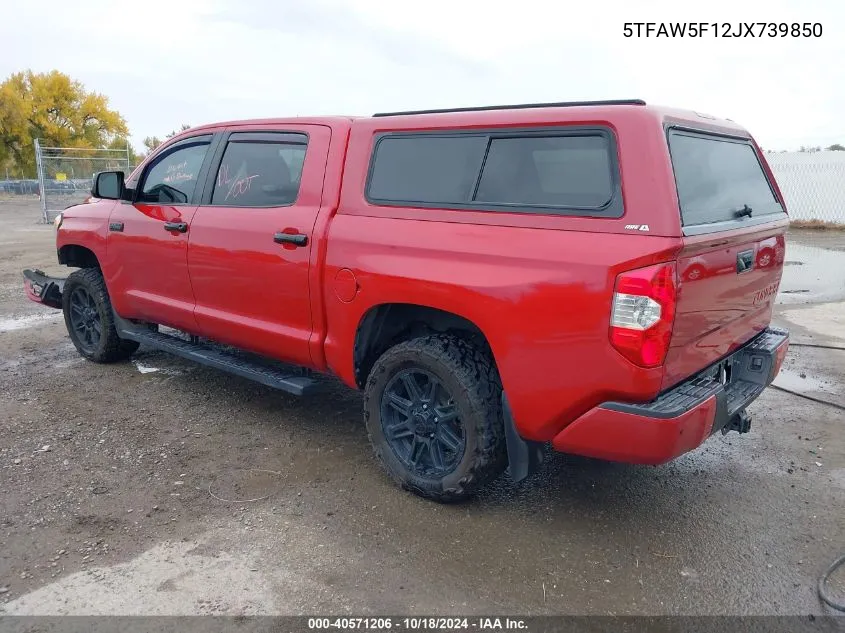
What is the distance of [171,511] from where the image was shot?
10.9ft

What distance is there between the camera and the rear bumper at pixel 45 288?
5820 mm

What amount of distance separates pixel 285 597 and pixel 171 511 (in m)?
0.95

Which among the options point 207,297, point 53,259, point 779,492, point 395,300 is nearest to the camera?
point 395,300

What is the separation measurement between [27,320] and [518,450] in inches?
249

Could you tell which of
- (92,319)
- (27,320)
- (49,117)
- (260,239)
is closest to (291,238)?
(260,239)

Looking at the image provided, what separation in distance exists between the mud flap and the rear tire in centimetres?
369

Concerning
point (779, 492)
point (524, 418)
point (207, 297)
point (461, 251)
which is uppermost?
point (461, 251)

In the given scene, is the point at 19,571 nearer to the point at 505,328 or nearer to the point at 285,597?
the point at 285,597

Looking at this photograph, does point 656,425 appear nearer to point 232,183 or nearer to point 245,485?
point 245,485

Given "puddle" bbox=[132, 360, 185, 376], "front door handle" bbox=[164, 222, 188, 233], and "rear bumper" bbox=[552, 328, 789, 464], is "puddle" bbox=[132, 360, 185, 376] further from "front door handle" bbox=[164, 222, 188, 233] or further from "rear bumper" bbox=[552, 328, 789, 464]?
"rear bumper" bbox=[552, 328, 789, 464]

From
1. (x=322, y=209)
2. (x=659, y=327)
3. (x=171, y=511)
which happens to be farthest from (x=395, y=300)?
(x=171, y=511)

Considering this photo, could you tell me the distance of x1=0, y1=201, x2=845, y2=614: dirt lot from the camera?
271 centimetres

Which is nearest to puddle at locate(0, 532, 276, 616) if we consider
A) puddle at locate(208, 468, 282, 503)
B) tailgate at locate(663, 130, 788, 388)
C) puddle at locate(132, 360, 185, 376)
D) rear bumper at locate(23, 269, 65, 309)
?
puddle at locate(208, 468, 282, 503)

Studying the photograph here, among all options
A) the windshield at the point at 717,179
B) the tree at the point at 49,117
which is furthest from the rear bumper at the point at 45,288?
the tree at the point at 49,117
